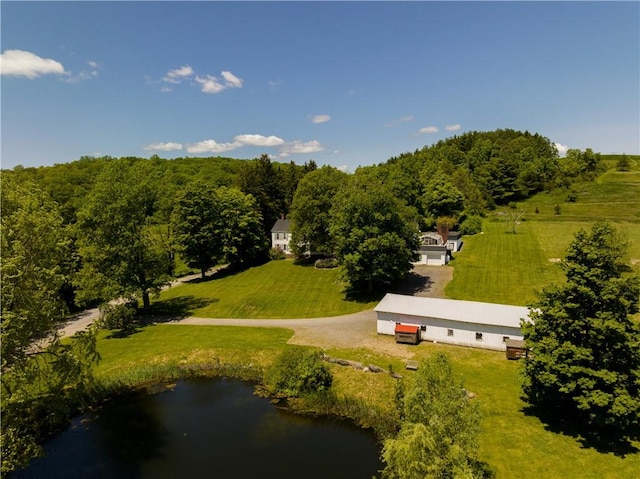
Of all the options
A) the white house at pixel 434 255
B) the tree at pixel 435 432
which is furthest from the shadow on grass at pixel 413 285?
the tree at pixel 435 432

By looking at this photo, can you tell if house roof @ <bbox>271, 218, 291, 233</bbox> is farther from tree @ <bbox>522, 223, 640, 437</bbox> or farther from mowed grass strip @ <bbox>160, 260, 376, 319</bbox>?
tree @ <bbox>522, 223, 640, 437</bbox>

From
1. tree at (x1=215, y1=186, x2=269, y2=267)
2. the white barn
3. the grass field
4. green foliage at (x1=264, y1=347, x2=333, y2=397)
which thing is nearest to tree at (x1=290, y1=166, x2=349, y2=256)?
tree at (x1=215, y1=186, x2=269, y2=267)

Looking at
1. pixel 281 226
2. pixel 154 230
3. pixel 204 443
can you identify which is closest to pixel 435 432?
pixel 204 443

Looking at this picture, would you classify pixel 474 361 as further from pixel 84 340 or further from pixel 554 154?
pixel 554 154

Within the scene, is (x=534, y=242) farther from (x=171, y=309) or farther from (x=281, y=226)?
(x=171, y=309)

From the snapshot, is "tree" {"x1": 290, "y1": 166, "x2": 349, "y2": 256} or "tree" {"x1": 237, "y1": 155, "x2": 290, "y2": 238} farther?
"tree" {"x1": 237, "y1": 155, "x2": 290, "y2": 238}

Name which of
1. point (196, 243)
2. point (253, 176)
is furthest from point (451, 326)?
point (253, 176)
